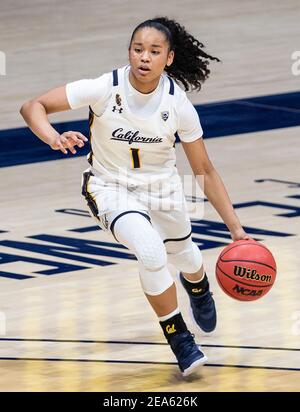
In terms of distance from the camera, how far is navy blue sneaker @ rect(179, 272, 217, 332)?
25.9 ft

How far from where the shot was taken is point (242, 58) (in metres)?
16.1

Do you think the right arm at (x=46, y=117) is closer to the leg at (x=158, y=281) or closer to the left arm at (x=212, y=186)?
the leg at (x=158, y=281)

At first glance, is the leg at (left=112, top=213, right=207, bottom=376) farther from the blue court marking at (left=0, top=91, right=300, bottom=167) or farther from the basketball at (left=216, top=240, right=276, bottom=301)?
the blue court marking at (left=0, top=91, right=300, bottom=167)

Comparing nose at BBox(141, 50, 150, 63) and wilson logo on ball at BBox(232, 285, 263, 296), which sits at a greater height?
Result: nose at BBox(141, 50, 150, 63)

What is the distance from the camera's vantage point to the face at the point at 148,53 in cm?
716

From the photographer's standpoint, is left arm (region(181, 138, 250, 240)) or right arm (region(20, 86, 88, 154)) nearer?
right arm (region(20, 86, 88, 154))

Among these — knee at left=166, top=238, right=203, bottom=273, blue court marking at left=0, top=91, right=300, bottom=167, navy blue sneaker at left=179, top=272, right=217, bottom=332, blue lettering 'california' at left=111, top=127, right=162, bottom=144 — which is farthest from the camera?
blue court marking at left=0, top=91, right=300, bottom=167

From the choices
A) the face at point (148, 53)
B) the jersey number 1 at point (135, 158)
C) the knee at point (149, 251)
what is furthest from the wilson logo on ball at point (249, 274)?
the face at point (148, 53)

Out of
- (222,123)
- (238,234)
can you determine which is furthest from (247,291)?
(222,123)

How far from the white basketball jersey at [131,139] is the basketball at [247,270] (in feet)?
1.69

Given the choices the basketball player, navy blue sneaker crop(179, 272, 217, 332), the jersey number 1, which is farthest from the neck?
navy blue sneaker crop(179, 272, 217, 332)

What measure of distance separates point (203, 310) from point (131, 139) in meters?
1.15

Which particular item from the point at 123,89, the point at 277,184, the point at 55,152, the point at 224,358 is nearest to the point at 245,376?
the point at 224,358

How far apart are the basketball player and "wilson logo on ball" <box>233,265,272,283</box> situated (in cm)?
A: 17
